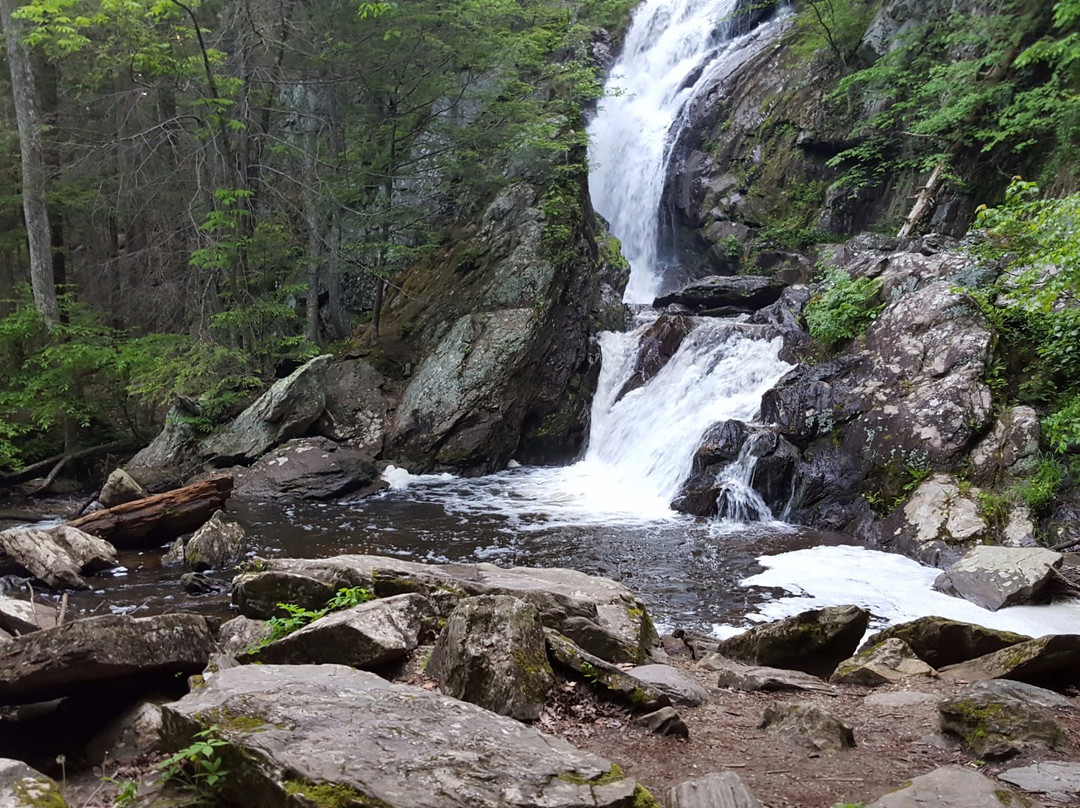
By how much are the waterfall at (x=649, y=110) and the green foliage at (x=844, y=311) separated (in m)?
8.37

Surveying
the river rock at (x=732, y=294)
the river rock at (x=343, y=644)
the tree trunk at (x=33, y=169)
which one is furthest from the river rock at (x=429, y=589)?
the river rock at (x=732, y=294)

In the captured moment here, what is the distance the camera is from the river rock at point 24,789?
2.61 metres

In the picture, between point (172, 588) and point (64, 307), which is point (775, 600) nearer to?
point (172, 588)

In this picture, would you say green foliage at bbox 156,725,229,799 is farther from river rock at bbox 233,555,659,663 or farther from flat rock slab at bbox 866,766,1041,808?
river rock at bbox 233,555,659,663

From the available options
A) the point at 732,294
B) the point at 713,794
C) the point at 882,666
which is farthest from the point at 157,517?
the point at 732,294

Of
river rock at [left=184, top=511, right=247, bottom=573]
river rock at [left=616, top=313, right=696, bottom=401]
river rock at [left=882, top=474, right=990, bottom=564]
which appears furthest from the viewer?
river rock at [left=616, top=313, right=696, bottom=401]

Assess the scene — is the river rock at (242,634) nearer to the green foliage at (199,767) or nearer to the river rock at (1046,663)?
the green foliage at (199,767)

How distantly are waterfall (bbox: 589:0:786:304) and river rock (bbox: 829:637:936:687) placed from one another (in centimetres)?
1625

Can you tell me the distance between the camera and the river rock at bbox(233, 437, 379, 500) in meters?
12.7

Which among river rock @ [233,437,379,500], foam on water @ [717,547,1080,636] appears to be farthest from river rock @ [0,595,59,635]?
river rock @ [233,437,379,500]

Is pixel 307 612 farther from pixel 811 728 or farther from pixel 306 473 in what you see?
pixel 306 473

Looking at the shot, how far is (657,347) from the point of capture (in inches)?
618

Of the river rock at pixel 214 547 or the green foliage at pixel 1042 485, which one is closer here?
the green foliage at pixel 1042 485

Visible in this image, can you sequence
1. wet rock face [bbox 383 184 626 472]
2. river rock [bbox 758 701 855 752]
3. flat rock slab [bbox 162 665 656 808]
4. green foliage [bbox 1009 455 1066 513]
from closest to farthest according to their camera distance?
flat rock slab [bbox 162 665 656 808]
river rock [bbox 758 701 855 752]
green foliage [bbox 1009 455 1066 513]
wet rock face [bbox 383 184 626 472]
